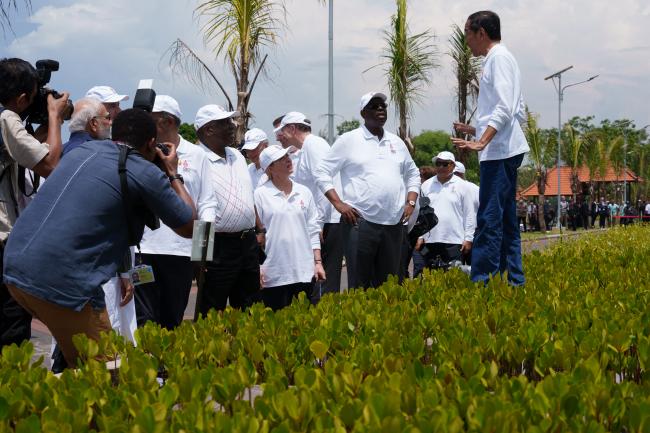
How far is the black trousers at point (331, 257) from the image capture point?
8.55 m

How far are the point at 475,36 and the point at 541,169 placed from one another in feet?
157

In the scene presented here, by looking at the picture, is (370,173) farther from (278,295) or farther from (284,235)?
(278,295)

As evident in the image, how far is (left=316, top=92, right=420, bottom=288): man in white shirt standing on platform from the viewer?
7145 mm

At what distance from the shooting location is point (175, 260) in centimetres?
596

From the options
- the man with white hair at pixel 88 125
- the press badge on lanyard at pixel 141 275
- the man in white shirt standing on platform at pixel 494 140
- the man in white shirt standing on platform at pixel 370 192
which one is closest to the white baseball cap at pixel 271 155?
the man in white shirt standing on platform at pixel 370 192

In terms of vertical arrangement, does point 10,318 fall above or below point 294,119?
below

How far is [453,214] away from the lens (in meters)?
10.7

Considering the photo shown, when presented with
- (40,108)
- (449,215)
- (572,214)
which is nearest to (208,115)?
(40,108)

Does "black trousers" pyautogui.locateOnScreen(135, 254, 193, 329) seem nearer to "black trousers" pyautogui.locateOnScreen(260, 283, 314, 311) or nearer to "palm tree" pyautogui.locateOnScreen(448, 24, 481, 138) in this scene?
"black trousers" pyautogui.locateOnScreen(260, 283, 314, 311)

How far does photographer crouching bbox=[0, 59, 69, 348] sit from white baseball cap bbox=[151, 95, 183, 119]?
36.7 inches

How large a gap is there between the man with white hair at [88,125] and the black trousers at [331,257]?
12.3 ft

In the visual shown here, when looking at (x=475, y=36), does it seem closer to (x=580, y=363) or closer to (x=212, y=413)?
(x=580, y=363)

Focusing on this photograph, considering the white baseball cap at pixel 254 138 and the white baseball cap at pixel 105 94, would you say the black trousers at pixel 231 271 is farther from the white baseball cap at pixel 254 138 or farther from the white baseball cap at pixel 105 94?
the white baseball cap at pixel 254 138

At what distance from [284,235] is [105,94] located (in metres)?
1.95
